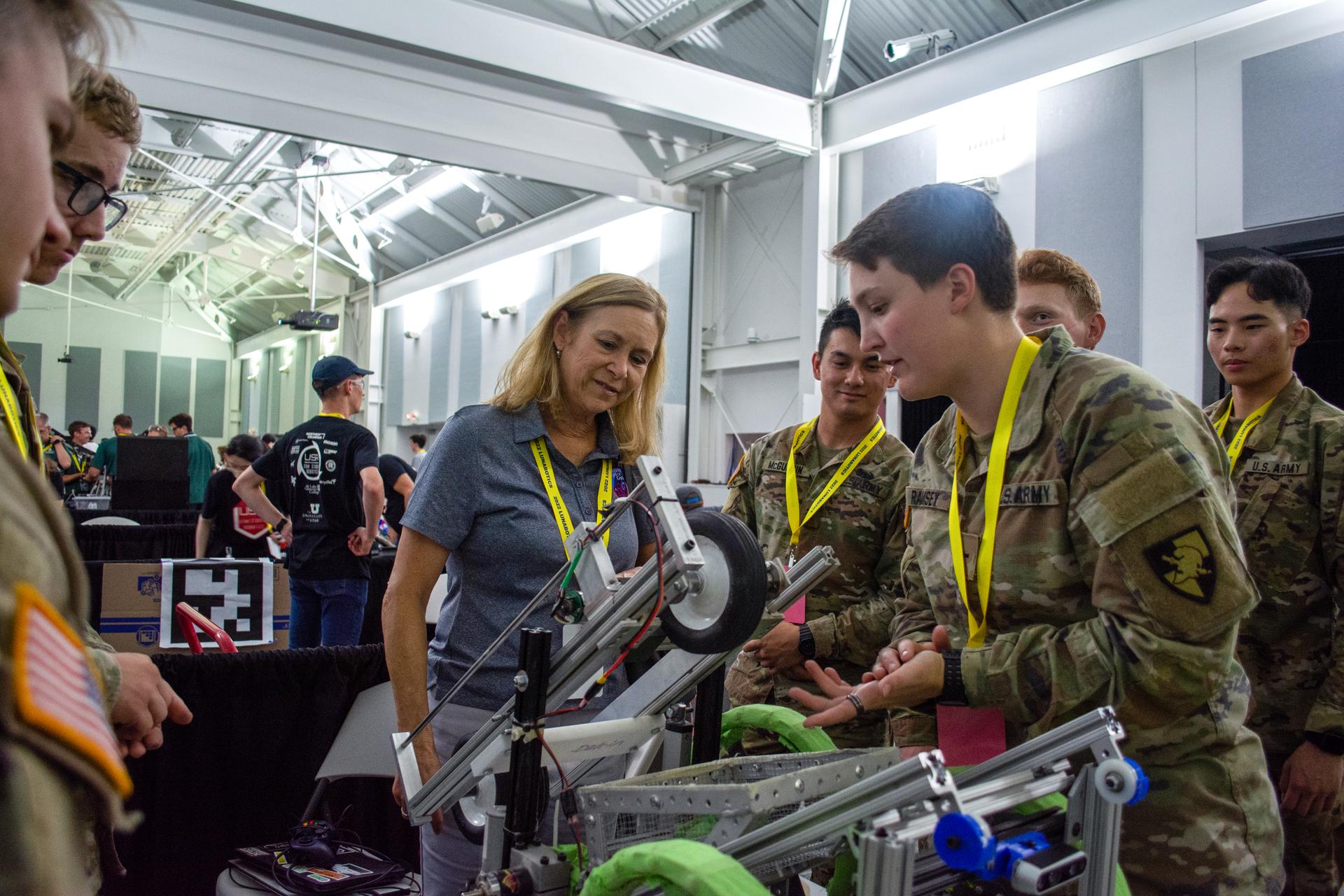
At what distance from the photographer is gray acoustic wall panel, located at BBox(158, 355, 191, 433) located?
81.3 feet

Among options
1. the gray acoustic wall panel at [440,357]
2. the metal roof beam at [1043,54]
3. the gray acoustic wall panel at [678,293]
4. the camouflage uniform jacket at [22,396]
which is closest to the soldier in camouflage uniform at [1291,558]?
the camouflage uniform jacket at [22,396]

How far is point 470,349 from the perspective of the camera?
1717 cm

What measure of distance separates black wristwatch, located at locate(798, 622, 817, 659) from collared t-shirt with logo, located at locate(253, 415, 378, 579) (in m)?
2.90

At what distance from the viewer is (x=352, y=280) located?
20734mm

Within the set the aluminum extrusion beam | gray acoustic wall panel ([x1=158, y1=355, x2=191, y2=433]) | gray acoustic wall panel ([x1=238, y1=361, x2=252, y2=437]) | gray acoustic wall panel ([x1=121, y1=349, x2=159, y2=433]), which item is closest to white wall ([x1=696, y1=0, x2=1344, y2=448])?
the aluminum extrusion beam

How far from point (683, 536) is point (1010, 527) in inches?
21.3

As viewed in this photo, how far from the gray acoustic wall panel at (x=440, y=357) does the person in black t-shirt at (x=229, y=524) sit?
1163cm

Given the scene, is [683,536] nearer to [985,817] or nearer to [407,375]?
[985,817]

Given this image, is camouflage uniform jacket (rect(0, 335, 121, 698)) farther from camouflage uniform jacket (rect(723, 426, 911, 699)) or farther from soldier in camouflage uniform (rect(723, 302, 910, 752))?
camouflage uniform jacket (rect(723, 426, 911, 699))

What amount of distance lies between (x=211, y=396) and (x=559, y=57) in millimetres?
22299

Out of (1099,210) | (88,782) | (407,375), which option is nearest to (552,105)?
(1099,210)

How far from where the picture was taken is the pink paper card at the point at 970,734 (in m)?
1.36

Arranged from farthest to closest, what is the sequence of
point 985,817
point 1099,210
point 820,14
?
1. point 820,14
2. point 1099,210
3. point 985,817

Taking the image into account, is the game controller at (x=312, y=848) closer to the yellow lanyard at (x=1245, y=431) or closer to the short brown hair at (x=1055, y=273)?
the short brown hair at (x=1055, y=273)
